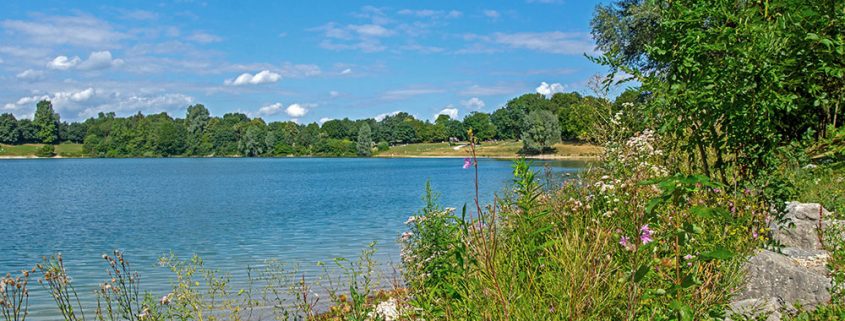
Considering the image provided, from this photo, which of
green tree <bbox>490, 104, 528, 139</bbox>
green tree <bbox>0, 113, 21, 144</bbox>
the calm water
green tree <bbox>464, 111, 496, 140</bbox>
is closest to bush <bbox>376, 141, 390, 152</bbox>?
green tree <bbox>464, 111, 496, 140</bbox>

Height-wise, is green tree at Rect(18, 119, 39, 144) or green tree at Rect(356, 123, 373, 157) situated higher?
green tree at Rect(18, 119, 39, 144)

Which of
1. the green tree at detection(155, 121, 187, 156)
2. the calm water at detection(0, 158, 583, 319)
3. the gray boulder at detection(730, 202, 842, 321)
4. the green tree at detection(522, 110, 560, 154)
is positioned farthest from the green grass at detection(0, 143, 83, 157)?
the gray boulder at detection(730, 202, 842, 321)

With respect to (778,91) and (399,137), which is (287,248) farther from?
(399,137)

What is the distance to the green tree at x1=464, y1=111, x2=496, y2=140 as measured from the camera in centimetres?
13885

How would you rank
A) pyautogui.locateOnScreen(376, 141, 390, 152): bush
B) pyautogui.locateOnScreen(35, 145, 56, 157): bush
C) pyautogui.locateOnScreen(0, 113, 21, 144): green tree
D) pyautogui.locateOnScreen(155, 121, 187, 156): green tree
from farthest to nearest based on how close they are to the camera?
pyautogui.locateOnScreen(155, 121, 187, 156): green tree, pyautogui.locateOnScreen(0, 113, 21, 144): green tree, pyautogui.locateOnScreen(376, 141, 390, 152): bush, pyautogui.locateOnScreen(35, 145, 56, 157): bush

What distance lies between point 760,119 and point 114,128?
183173 millimetres

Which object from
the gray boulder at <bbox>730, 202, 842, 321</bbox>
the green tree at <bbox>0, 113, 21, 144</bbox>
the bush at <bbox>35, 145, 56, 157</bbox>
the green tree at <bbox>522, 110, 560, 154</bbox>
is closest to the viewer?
the gray boulder at <bbox>730, 202, 842, 321</bbox>

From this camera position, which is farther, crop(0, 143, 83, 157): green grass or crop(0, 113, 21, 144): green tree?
crop(0, 113, 21, 144): green tree

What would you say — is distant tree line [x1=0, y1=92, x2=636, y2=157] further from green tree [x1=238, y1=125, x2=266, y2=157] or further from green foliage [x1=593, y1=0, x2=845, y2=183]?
green foliage [x1=593, y1=0, x2=845, y2=183]

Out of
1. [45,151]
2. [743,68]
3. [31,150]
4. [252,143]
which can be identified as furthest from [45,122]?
[743,68]

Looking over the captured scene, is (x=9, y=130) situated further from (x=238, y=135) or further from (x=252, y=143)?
(x=252, y=143)

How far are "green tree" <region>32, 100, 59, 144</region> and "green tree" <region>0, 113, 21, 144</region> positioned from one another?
196 inches

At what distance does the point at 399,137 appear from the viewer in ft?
541

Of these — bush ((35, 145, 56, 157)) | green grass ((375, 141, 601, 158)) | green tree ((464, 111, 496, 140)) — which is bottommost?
green grass ((375, 141, 601, 158))
